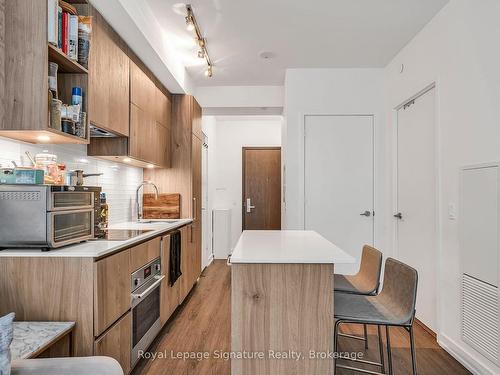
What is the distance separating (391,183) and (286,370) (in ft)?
8.72

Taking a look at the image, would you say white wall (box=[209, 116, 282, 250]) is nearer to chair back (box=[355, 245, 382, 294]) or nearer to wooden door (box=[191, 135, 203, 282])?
wooden door (box=[191, 135, 203, 282])

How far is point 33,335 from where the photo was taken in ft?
4.56

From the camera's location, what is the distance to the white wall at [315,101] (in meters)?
3.94

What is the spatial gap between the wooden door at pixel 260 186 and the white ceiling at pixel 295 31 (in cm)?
236


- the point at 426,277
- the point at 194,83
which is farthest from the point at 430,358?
the point at 194,83

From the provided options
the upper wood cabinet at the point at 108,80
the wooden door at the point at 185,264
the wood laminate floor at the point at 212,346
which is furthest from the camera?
the wooden door at the point at 185,264

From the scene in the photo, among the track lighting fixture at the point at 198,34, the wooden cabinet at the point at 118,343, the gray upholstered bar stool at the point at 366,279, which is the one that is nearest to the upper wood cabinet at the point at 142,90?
the track lighting fixture at the point at 198,34

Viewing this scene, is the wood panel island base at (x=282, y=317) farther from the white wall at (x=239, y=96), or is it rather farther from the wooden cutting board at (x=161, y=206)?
the white wall at (x=239, y=96)

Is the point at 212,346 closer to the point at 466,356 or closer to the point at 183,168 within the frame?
the point at 466,356

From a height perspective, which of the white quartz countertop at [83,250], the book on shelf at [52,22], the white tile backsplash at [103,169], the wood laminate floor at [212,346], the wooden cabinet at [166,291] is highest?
the book on shelf at [52,22]

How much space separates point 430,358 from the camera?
2387 mm

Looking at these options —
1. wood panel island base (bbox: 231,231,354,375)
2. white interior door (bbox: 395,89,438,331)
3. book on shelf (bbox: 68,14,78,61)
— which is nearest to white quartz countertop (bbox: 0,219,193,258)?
wood panel island base (bbox: 231,231,354,375)

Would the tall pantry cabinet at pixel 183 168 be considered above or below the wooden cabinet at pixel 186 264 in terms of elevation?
above

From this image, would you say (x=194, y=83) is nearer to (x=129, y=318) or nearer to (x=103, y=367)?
(x=129, y=318)
